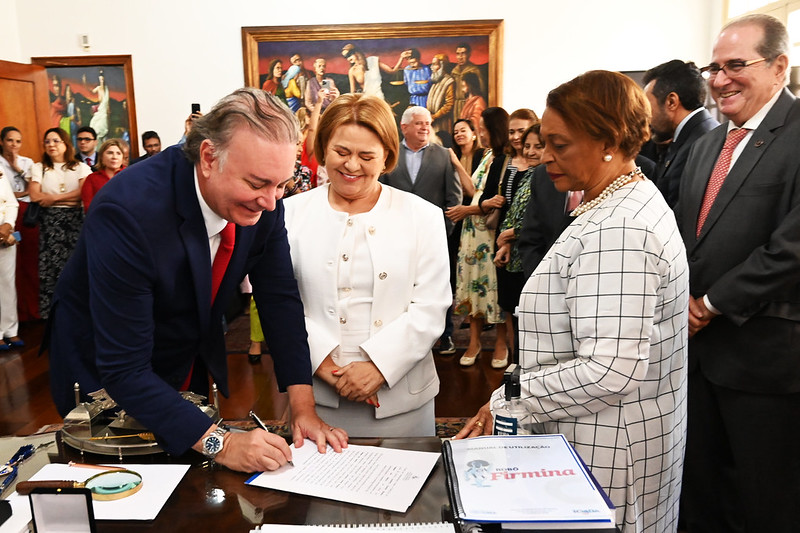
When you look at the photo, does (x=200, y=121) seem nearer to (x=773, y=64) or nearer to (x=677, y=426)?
(x=677, y=426)

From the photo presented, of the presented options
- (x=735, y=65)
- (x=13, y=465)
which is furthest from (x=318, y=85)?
(x=13, y=465)

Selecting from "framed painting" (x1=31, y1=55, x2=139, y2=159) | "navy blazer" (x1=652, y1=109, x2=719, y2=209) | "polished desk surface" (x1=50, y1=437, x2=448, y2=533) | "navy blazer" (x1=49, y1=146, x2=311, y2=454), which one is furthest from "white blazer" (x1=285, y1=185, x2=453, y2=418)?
"framed painting" (x1=31, y1=55, x2=139, y2=159)

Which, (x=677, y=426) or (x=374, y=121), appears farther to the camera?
(x=374, y=121)

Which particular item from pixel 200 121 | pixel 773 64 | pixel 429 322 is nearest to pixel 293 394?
pixel 429 322

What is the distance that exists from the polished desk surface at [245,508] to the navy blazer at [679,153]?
2.05 meters

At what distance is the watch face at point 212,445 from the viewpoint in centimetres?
134

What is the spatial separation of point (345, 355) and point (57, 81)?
7579 millimetres

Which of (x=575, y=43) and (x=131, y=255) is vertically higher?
(x=575, y=43)

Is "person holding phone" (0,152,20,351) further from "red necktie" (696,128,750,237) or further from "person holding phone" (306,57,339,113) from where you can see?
"red necktie" (696,128,750,237)

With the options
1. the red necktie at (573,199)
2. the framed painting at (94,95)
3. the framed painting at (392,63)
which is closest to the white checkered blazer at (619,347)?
the red necktie at (573,199)

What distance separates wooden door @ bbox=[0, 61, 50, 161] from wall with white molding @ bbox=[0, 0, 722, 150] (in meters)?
0.34

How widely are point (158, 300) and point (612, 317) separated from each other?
3.43 feet

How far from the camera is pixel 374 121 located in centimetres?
195

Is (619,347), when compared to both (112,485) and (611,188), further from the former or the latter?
(112,485)
